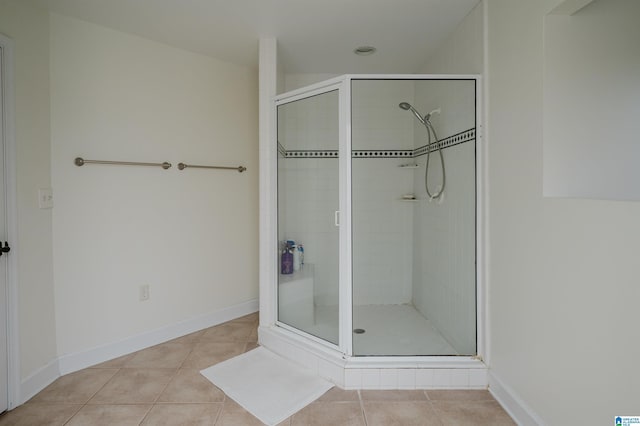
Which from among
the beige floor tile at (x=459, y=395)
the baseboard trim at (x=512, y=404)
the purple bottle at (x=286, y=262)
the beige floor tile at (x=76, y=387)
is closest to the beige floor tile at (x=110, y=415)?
the beige floor tile at (x=76, y=387)

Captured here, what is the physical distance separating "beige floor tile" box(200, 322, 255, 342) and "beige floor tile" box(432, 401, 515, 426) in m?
1.52

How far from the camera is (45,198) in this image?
217 centimetres

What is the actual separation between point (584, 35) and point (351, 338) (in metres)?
1.92

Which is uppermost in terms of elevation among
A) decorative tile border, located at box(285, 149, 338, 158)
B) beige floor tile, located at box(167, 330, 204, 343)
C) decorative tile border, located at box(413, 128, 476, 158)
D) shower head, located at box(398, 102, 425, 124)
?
shower head, located at box(398, 102, 425, 124)

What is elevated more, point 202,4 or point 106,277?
point 202,4

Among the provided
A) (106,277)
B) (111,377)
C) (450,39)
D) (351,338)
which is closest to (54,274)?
(106,277)

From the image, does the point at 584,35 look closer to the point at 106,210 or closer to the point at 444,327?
the point at 444,327

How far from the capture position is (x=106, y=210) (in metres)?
2.50

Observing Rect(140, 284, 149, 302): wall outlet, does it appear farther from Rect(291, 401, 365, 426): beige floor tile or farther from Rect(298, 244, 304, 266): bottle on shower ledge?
Rect(291, 401, 365, 426): beige floor tile

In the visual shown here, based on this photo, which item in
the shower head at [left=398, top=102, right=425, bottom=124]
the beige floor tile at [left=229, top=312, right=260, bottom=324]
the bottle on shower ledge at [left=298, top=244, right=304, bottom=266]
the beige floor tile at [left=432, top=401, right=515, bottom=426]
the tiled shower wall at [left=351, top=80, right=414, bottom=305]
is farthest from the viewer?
the beige floor tile at [left=229, top=312, right=260, bottom=324]

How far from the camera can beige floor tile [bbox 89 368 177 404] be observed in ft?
6.59

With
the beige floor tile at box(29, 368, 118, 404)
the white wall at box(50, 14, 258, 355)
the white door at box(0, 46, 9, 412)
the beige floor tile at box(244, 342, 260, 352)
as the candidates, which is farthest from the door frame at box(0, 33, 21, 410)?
the beige floor tile at box(244, 342, 260, 352)

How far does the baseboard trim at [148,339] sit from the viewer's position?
2346 millimetres

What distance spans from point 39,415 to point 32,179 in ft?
4.20
